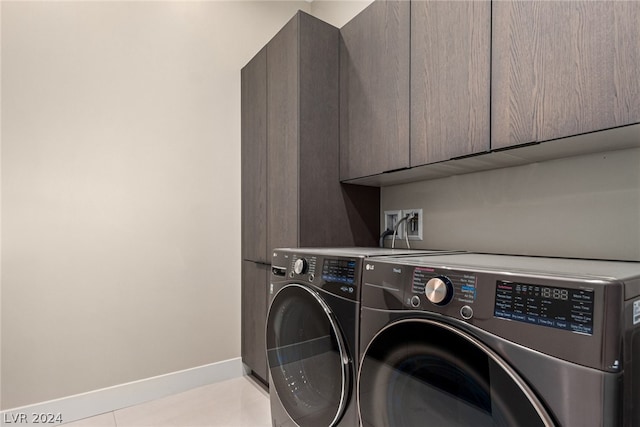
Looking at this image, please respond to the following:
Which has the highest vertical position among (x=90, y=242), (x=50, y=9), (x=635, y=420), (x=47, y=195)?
(x=50, y=9)

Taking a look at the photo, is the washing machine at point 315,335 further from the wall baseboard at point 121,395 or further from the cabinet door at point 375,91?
the wall baseboard at point 121,395

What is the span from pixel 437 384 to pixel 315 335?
0.54 metres

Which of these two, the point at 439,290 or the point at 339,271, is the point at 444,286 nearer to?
the point at 439,290

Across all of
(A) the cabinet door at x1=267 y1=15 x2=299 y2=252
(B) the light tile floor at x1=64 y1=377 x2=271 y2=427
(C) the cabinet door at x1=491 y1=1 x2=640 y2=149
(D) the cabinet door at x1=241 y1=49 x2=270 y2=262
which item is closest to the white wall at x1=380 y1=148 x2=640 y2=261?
(C) the cabinet door at x1=491 y1=1 x2=640 y2=149

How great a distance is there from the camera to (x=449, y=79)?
133cm

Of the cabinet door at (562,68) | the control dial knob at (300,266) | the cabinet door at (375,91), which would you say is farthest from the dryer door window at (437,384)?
the cabinet door at (375,91)

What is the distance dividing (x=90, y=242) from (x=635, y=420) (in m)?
2.23

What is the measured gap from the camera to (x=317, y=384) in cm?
129

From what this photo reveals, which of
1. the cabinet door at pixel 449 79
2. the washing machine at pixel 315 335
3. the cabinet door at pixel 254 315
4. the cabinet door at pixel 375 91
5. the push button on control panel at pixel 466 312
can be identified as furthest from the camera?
the cabinet door at pixel 254 315

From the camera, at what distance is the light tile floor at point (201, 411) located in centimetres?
177

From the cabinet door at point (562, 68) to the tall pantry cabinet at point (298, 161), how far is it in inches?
33.2

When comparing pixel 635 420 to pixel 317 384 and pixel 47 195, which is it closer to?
pixel 317 384

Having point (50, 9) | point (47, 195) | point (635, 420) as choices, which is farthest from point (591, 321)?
point (50, 9)

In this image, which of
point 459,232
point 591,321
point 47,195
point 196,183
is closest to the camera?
point 591,321
